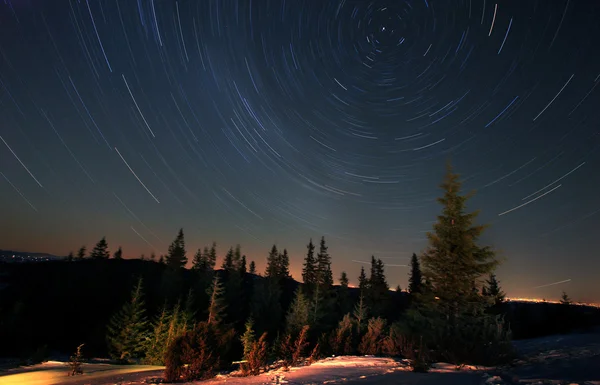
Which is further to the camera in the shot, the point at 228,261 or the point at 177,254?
the point at 228,261

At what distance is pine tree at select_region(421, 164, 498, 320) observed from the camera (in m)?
17.3

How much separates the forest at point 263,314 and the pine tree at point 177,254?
257 mm

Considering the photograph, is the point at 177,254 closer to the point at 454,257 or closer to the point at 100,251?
the point at 100,251

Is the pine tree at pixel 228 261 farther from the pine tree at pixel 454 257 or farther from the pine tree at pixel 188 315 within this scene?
the pine tree at pixel 454 257

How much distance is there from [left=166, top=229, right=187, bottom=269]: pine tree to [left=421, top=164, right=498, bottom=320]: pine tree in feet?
168

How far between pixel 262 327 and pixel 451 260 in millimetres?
28833

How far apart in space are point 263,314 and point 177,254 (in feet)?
89.9

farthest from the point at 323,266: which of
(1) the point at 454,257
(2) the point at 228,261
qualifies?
(1) the point at 454,257

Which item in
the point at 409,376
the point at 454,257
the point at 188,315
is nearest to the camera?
the point at 409,376

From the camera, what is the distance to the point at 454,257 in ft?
59.5

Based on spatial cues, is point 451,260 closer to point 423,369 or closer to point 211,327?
point 423,369

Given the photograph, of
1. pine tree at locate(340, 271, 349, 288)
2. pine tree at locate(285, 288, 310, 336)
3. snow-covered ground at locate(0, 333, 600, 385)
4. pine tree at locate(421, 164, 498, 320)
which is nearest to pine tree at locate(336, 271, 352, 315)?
pine tree at locate(340, 271, 349, 288)

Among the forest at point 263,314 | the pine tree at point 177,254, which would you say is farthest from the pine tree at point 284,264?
the pine tree at point 177,254

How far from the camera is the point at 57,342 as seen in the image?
1497 inches
